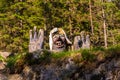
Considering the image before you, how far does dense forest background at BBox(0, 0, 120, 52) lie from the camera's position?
33.3 m

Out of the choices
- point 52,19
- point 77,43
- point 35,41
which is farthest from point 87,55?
point 52,19

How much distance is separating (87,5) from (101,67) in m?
28.2

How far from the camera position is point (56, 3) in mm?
36844

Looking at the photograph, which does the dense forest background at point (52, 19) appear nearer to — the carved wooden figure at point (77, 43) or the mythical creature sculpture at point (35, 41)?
the mythical creature sculpture at point (35, 41)

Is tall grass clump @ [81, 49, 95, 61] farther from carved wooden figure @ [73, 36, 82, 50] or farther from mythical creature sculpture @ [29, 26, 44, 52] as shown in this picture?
mythical creature sculpture @ [29, 26, 44, 52]

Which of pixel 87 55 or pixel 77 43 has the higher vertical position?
pixel 87 55

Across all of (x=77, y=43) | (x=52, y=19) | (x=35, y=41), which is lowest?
(x=52, y=19)

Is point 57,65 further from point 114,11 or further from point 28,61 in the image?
point 114,11

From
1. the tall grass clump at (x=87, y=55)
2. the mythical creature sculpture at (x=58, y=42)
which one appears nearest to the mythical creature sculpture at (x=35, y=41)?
the mythical creature sculpture at (x=58, y=42)

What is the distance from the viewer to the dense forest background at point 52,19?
3334 centimetres

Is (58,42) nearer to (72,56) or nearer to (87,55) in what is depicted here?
(72,56)

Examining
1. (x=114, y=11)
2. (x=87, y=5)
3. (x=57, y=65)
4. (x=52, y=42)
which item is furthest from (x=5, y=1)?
(x=57, y=65)

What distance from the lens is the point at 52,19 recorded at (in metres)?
35.7

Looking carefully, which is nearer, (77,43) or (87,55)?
(87,55)
